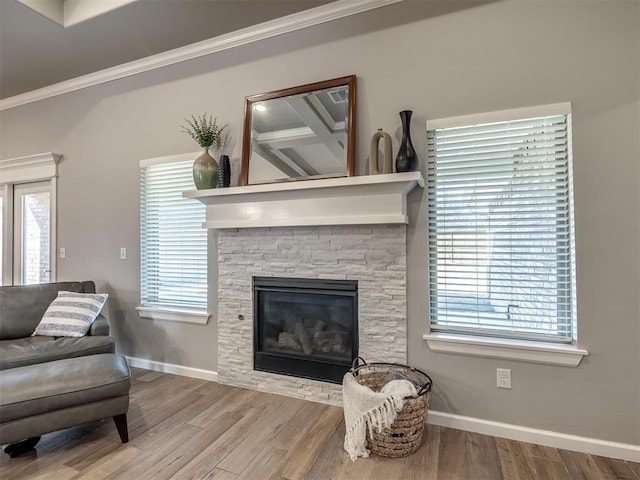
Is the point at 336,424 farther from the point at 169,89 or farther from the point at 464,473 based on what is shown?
the point at 169,89

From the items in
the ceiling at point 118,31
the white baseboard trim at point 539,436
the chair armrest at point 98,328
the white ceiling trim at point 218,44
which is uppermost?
the ceiling at point 118,31

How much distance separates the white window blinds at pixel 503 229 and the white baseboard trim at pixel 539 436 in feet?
1.73

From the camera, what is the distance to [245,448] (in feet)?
6.06

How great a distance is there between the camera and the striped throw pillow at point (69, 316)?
252 cm

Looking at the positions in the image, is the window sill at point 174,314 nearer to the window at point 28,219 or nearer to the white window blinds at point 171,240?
the white window blinds at point 171,240

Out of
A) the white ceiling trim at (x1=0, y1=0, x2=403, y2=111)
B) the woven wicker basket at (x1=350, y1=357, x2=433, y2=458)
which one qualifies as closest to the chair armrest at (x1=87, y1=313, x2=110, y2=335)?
the woven wicker basket at (x1=350, y1=357, x2=433, y2=458)

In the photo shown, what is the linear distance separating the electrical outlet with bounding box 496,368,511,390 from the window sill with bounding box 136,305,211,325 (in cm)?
219

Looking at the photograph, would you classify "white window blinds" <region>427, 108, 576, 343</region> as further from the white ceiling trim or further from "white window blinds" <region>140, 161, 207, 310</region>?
"white window blinds" <region>140, 161, 207, 310</region>

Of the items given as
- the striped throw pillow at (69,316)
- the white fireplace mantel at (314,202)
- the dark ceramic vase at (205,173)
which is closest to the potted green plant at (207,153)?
the dark ceramic vase at (205,173)

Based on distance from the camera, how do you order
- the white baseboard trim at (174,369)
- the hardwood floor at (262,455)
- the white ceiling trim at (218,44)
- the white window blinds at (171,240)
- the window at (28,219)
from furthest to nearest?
1. the window at (28,219)
2. the white window blinds at (171,240)
3. the white baseboard trim at (174,369)
4. the white ceiling trim at (218,44)
5. the hardwood floor at (262,455)

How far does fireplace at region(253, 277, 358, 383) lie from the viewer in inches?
92.3

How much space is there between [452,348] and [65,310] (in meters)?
2.91

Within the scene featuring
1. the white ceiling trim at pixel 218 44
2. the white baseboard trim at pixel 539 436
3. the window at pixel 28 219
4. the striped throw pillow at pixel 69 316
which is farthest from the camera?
the window at pixel 28 219

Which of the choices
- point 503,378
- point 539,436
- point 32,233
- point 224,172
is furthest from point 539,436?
point 32,233
